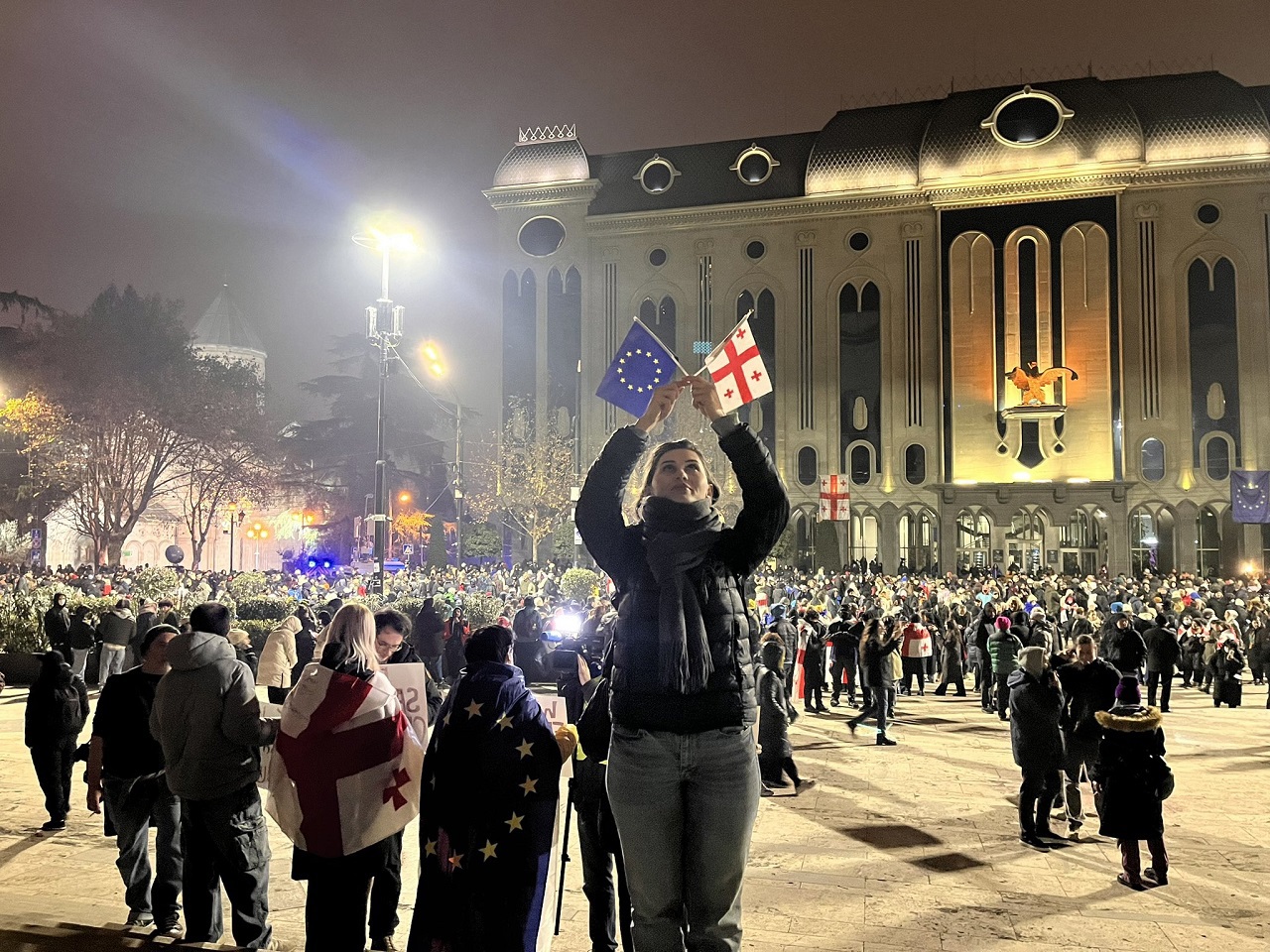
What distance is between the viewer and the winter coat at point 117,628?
1598 centimetres

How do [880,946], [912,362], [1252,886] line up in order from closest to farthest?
1. [880,946]
2. [1252,886]
3. [912,362]

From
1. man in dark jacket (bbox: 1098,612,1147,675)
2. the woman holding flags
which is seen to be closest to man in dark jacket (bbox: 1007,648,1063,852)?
man in dark jacket (bbox: 1098,612,1147,675)

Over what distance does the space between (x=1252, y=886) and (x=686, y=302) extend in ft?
160

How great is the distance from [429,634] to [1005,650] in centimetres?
916

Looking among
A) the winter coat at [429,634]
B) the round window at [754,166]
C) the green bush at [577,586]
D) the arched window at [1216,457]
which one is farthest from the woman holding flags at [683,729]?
the round window at [754,166]

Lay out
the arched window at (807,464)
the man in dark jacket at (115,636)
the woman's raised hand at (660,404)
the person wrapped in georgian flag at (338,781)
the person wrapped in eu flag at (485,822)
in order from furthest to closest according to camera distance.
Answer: the arched window at (807,464) → the man in dark jacket at (115,636) → the person wrapped in georgian flag at (338,781) → the person wrapped in eu flag at (485,822) → the woman's raised hand at (660,404)

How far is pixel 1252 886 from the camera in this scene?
679 cm

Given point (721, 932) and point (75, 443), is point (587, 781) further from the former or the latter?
point (75, 443)

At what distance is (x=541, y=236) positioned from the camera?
56.1 metres

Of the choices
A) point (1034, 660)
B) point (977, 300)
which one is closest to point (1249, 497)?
→ point (977, 300)

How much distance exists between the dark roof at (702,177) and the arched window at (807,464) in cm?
1420

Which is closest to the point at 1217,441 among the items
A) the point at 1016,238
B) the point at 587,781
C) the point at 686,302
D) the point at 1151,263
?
the point at 1151,263

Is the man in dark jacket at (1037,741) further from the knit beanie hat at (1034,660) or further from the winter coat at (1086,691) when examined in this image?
the winter coat at (1086,691)

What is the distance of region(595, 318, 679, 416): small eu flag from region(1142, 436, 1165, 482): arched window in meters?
44.6
